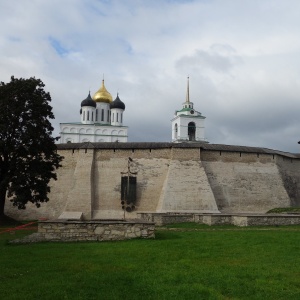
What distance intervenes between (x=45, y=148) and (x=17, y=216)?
744cm

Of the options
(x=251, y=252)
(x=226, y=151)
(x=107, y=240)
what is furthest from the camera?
(x=226, y=151)

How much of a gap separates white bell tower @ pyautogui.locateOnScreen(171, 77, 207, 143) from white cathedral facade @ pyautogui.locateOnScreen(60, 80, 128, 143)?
7.67 meters

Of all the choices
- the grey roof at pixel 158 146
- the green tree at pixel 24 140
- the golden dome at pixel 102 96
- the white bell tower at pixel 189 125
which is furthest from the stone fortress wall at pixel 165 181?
the golden dome at pixel 102 96

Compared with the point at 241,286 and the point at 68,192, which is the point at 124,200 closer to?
the point at 68,192

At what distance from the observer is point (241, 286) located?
4801 millimetres

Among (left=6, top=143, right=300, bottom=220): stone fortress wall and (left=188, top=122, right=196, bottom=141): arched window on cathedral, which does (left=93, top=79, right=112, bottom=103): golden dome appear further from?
(left=6, top=143, right=300, bottom=220): stone fortress wall

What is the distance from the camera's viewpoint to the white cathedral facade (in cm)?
5116

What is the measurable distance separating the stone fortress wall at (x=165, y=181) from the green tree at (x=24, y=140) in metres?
5.45

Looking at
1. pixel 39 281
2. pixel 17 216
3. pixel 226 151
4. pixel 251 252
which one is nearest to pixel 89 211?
pixel 17 216

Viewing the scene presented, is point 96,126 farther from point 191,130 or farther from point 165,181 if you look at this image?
point 165,181

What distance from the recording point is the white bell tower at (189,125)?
5397 centimetres

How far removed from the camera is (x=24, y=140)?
1580 centimetres

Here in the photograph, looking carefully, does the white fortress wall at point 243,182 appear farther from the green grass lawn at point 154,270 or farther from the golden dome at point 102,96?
the golden dome at point 102,96

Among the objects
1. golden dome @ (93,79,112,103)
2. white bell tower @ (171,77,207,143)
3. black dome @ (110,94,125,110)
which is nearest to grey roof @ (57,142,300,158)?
black dome @ (110,94,125,110)
